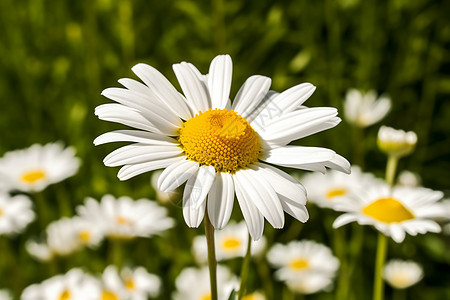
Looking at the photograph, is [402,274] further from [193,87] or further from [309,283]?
[193,87]

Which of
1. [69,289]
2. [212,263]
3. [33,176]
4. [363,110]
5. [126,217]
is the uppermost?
[363,110]

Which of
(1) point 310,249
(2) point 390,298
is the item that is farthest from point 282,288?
(2) point 390,298

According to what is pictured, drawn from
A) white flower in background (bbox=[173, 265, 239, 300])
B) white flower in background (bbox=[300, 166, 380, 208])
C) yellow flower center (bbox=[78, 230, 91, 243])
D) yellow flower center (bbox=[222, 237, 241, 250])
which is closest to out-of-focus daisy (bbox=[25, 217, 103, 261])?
yellow flower center (bbox=[78, 230, 91, 243])

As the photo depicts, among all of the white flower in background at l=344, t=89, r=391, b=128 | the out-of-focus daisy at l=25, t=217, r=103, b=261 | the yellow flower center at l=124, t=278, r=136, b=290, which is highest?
the white flower in background at l=344, t=89, r=391, b=128

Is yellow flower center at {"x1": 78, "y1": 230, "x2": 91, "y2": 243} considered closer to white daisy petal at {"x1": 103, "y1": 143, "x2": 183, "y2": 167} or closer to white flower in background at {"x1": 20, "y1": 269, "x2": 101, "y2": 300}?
white flower in background at {"x1": 20, "y1": 269, "x2": 101, "y2": 300}

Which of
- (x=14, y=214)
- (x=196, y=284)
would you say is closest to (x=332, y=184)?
(x=196, y=284)

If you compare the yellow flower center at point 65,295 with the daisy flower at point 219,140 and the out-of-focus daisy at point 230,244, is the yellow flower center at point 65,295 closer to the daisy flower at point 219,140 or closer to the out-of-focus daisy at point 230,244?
the out-of-focus daisy at point 230,244

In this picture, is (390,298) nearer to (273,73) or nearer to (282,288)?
(282,288)
